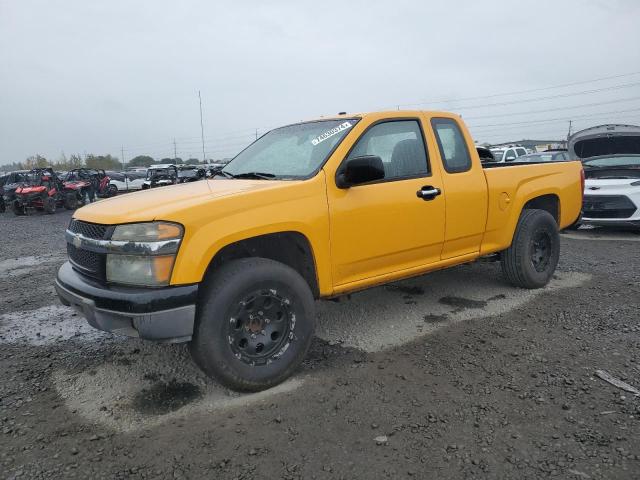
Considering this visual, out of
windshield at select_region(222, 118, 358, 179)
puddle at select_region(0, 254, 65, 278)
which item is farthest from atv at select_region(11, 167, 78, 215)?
windshield at select_region(222, 118, 358, 179)

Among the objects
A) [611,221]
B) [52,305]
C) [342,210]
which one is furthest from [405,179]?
[611,221]

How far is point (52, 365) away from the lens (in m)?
3.63

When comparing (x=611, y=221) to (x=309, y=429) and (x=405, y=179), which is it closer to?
(x=405, y=179)

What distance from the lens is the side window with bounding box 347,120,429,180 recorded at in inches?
148

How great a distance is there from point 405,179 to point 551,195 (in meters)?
2.36

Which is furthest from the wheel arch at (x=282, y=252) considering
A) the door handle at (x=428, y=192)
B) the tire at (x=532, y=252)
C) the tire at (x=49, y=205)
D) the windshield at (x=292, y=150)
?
the tire at (x=49, y=205)

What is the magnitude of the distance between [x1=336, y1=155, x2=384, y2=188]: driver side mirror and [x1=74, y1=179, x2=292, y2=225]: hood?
0.43 metres

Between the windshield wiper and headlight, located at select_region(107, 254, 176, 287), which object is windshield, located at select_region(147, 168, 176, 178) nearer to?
the windshield wiper

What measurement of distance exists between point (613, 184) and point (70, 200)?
735 inches

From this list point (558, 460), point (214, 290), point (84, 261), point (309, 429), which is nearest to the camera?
point (558, 460)

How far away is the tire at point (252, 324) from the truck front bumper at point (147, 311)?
0.13 metres

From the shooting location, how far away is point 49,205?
1778cm

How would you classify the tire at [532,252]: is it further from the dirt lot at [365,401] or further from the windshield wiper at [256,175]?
the windshield wiper at [256,175]

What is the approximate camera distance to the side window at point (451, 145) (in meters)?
4.20
